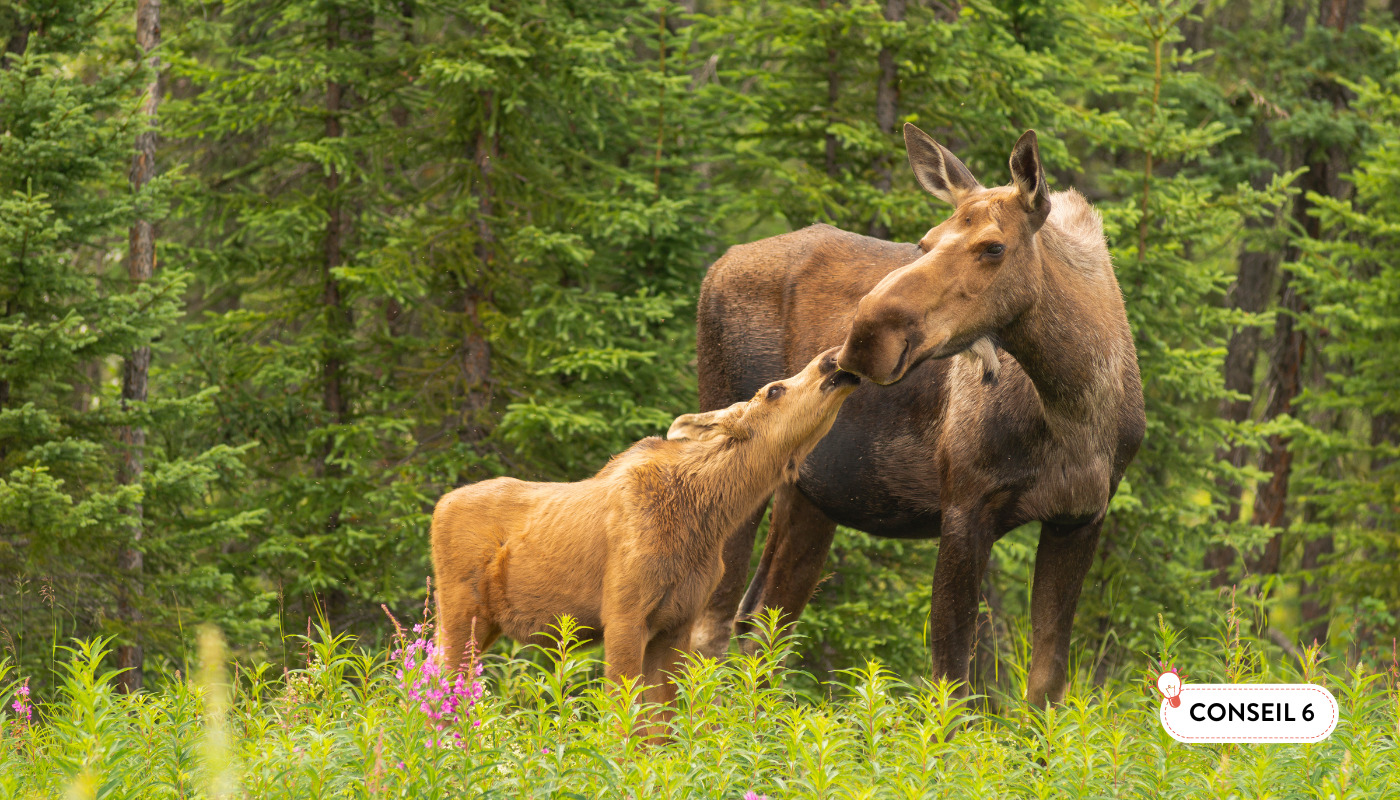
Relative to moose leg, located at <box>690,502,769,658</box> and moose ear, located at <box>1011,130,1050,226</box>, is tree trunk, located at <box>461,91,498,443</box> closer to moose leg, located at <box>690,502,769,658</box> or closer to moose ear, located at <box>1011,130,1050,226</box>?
moose leg, located at <box>690,502,769,658</box>

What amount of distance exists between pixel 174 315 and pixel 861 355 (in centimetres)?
612

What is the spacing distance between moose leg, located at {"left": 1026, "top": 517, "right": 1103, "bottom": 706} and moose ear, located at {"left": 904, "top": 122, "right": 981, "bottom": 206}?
5.31ft

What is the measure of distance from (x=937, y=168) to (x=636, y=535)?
7.24 ft

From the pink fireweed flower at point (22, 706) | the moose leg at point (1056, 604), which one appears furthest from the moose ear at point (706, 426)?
the pink fireweed flower at point (22, 706)

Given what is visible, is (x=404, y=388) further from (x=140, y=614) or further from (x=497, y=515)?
(x=497, y=515)

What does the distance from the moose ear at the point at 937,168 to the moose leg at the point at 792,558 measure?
2123mm

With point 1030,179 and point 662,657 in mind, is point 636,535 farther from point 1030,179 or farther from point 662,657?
point 1030,179

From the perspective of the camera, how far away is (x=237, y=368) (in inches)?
478

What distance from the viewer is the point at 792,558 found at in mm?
7250

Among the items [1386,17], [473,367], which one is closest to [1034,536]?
[473,367]

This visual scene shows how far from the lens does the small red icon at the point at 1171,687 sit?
4547mm

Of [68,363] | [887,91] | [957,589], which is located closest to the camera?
[957,589]

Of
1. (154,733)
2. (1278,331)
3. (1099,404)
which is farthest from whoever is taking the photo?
(1278,331)

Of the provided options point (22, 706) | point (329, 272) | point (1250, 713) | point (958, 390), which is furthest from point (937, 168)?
point (329, 272)
